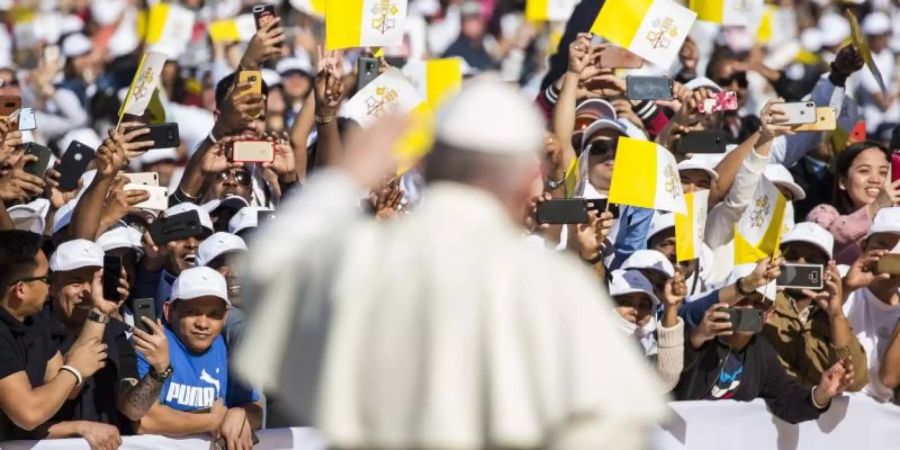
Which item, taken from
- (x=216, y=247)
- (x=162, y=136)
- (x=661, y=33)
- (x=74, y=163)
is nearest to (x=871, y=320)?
(x=661, y=33)

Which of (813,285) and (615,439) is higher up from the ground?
(615,439)

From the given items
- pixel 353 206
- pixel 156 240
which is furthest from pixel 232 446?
pixel 353 206

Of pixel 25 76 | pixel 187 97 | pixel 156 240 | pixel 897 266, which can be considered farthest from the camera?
pixel 25 76

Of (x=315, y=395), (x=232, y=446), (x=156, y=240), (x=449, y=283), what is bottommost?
(x=232, y=446)

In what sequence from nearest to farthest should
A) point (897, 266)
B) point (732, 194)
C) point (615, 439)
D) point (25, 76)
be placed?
1. point (615, 439)
2. point (897, 266)
3. point (732, 194)
4. point (25, 76)

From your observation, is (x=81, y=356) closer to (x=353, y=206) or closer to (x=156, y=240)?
(x=156, y=240)

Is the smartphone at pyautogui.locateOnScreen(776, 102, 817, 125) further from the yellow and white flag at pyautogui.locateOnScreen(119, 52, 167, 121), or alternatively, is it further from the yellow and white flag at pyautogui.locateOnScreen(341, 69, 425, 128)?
the yellow and white flag at pyautogui.locateOnScreen(119, 52, 167, 121)

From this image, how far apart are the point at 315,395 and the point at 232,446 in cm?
360

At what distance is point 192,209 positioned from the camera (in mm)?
8234

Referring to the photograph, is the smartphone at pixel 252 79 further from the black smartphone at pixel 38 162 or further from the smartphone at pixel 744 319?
the smartphone at pixel 744 319

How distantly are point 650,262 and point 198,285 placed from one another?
2135 millimetres

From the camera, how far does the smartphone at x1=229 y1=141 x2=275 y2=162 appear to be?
341 inches

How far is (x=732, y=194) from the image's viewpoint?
9.57 meters

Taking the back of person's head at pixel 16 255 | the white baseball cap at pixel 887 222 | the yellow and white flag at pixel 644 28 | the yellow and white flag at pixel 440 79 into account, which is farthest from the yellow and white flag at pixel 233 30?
the back of person's head at pixel 16 255
